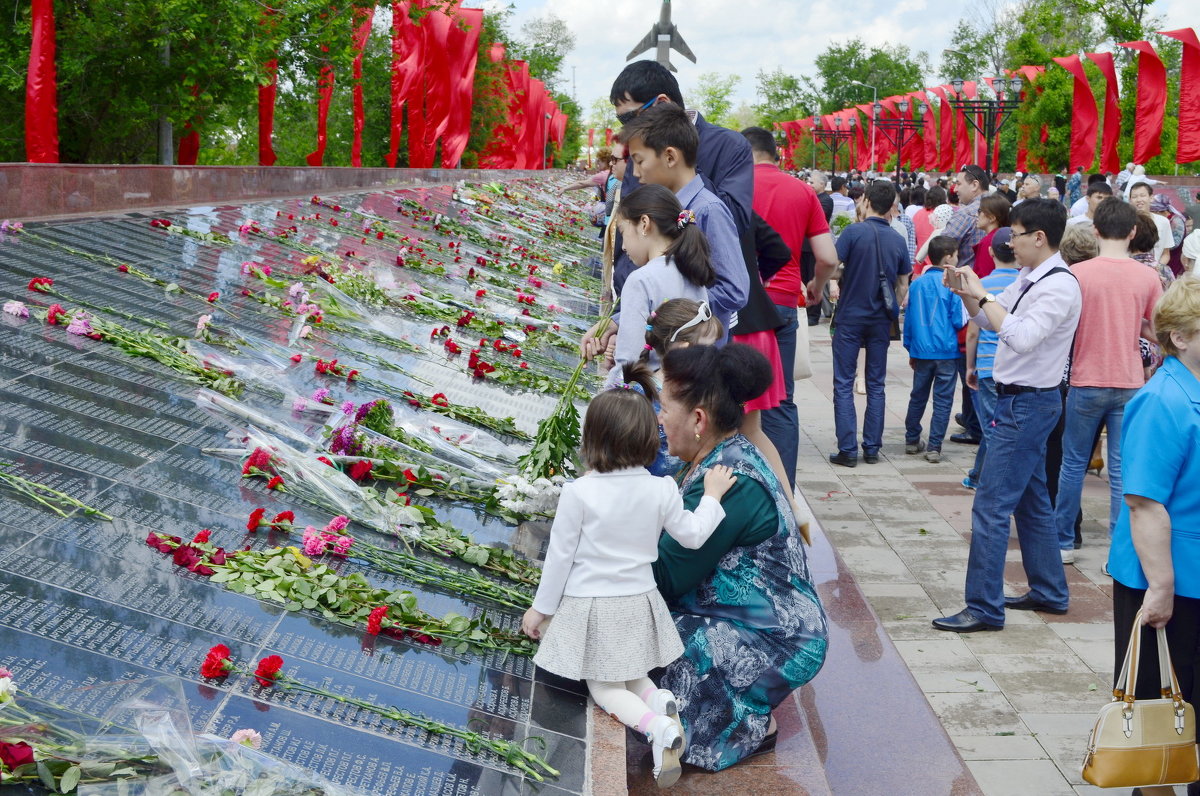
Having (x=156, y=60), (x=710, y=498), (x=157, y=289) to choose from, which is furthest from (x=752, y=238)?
(x=156, y=60)

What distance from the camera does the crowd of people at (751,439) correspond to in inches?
123

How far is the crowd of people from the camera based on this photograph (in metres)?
3.14

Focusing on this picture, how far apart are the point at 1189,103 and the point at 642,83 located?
59.4ft

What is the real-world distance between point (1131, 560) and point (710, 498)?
3.97 ft

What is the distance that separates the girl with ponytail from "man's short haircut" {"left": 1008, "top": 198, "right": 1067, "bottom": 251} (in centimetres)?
165

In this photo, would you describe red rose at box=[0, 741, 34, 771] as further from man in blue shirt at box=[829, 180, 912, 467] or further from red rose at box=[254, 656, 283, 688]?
man in blue shirt at box=[829, 180, 912, 467]

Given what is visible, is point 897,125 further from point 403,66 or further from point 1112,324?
point 1112,324

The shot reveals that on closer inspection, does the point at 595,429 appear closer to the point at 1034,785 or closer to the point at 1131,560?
the point at 1131,560

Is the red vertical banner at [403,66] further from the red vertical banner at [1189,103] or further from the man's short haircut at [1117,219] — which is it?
the man's short haircut at [1117,219]

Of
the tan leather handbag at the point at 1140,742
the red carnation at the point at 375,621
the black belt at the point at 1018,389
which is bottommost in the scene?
the tan leather handbag at the point at 1140,742

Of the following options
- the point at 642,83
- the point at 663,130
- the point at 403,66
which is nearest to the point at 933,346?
the point at 642,83

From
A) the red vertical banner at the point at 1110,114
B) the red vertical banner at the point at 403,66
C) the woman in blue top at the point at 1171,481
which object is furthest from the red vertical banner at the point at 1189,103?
the woman in blue top at the point at 1171,481

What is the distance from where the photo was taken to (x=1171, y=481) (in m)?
3.13

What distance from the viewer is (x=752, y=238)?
15.9 feet
